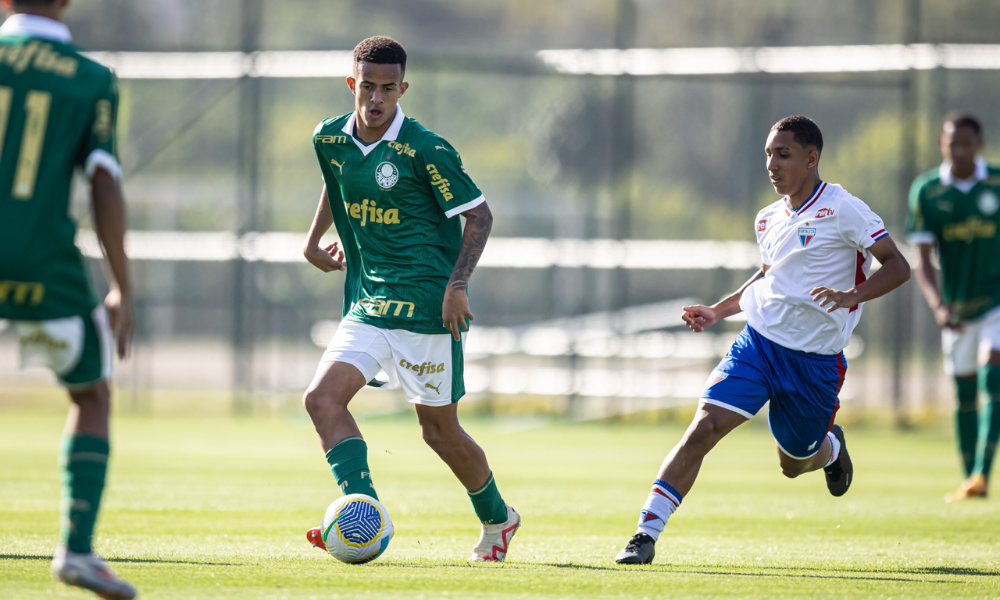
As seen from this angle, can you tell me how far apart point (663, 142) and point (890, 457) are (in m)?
16.4

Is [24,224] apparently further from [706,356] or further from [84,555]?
[706,356]

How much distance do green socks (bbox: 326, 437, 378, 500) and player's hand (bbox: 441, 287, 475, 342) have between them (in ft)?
2.09

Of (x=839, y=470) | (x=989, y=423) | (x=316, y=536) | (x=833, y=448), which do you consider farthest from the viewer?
(x=989, y=423)

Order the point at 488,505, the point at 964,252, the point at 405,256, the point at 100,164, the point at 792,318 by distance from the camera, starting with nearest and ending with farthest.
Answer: the point at 100,164 → the point at 405,256 → the point at 488,505 → the point at 792,318 → the point at 964,252

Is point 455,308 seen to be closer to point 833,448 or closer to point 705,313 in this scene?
point 705,313

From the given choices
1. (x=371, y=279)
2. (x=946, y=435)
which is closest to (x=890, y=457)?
(x=946, y=435)

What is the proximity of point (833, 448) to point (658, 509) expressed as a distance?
1.34 metres

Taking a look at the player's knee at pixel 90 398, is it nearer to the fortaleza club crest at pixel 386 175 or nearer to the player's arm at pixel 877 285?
the fortaleza club crest at pixel 386 175

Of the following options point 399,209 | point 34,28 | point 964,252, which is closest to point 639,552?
point 399,209

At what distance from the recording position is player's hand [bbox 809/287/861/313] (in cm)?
535

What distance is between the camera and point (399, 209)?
18.1 feet

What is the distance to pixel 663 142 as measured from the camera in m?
28.1

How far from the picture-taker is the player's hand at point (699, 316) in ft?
19.2

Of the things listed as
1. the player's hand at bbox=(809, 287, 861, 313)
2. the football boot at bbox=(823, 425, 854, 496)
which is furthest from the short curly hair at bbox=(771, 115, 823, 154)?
the football boot at bbox=(823, 425, 854, 496)
